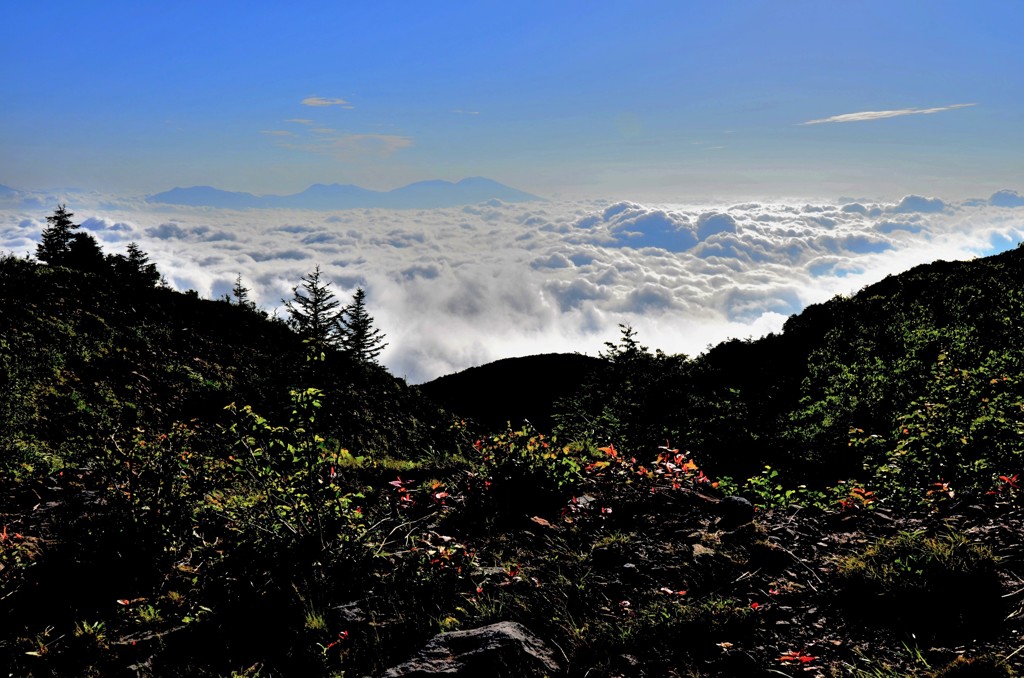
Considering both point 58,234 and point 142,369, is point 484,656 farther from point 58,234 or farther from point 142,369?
point 58,234

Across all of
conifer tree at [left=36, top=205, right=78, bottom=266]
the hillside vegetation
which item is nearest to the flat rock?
the hillside vegetation

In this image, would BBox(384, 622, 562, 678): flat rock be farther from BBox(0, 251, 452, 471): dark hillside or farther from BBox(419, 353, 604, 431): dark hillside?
BBox(419, 353, 604, 431): dark hillside

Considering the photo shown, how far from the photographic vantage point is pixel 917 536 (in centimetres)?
489

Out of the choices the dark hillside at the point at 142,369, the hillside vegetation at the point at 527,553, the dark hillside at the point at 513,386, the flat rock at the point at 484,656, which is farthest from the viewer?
the dark hillside at the point at 513,386

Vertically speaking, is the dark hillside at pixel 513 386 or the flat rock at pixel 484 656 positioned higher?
the flat rock at pixel 484 656

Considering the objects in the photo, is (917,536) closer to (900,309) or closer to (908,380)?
(908,380)

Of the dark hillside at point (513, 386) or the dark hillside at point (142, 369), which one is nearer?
the dark hillside at point (142, 369)

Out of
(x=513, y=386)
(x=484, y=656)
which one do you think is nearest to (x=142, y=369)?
(x=484, y=656)

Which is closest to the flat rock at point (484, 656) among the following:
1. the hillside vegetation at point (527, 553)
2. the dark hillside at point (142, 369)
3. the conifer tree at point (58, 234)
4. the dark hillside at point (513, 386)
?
the hillside vegetation at point (527, 553)

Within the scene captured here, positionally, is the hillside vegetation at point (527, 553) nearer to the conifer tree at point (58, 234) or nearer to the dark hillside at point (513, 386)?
the dark hillside at point (513, 386)

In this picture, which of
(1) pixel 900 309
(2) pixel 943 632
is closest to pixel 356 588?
(2) pixel 943 632

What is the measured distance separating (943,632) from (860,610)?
Answer: 504 mm

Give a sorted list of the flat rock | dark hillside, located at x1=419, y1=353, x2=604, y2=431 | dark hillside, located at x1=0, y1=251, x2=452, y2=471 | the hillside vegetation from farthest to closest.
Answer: dark hillside, located at x1=419, y1=353, x2=604, y2=431 → dark hillside, located at x1=0, y1=251, x2=452, y2=471 → the hillside vegetation → the flat rock

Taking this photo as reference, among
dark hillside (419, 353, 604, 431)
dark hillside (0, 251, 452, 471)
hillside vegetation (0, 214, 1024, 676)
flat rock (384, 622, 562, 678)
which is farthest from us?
dark hillside (419, 353, 604, 431)
